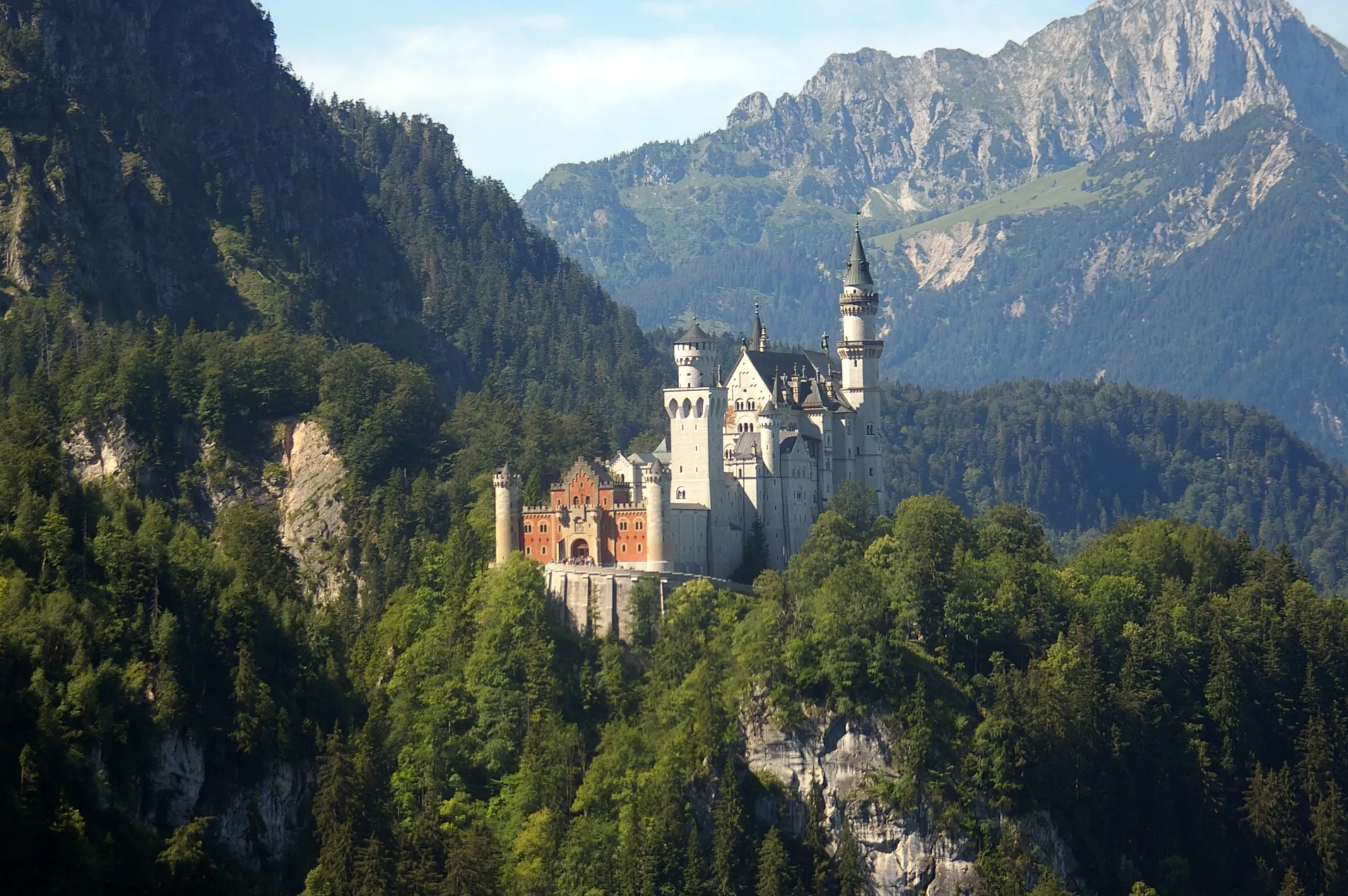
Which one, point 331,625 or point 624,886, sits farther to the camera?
point 331,625

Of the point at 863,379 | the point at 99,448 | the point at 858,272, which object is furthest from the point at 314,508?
the point at 858,272

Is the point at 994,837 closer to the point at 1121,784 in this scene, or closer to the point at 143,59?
the point at 1121,784

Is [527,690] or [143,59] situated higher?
[143,59]

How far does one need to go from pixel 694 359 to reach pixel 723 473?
20.7ft

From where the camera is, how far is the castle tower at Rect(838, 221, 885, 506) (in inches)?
5379

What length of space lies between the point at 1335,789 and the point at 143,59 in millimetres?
105323

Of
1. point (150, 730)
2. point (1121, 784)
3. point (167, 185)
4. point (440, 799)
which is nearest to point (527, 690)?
point (440, 799)

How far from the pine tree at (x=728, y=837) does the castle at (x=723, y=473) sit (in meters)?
13.4

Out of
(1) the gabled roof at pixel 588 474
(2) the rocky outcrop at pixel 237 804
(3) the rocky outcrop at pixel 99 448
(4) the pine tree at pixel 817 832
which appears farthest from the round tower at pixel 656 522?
(3) the rocky outcrop at pixel 99 448

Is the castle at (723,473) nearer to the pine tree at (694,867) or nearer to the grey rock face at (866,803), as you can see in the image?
the grey rock face at (866,803)

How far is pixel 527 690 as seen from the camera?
117m

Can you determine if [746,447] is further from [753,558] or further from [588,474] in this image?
[588,474]

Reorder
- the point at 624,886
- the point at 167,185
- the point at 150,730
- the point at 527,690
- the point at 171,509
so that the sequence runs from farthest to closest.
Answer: the point at 167,185, the point at 171,509, the point at 527,690, the point at 624,886, the point at 150,730

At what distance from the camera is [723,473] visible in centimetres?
12631
